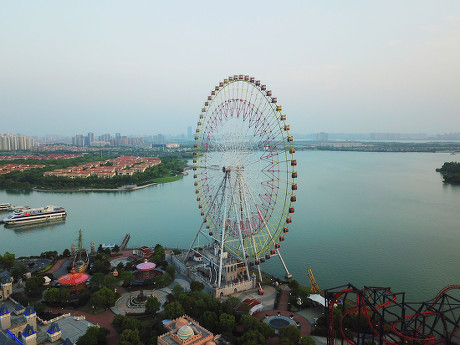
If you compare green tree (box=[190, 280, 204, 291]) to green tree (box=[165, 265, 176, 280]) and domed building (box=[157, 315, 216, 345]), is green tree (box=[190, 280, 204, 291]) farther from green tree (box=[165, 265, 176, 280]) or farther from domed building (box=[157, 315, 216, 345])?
domed building (box=[157, 315, 216, 345])

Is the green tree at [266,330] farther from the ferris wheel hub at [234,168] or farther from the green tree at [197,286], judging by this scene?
the ferris wheel hub at [234,168]

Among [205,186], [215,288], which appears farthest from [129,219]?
[215,288]

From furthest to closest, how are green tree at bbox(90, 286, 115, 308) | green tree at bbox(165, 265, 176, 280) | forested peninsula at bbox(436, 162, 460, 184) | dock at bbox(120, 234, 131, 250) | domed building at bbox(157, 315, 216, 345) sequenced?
forested peninsula at bbox(436, 162, 460, 184)
dock at bbox(120, 234, 131, 250)
green tree at bbox(165, 265, 176, 280)
green tree at bbox(90, 286, 115, 308)
domed building at bbox(157, 315, 216, 345)

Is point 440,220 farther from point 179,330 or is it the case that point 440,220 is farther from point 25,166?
point 25,166

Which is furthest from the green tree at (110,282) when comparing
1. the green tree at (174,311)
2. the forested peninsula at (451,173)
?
the forested peninsula at (451,173)

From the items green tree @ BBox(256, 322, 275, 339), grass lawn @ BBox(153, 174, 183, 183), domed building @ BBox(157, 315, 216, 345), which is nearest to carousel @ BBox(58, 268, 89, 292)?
domed building @ BBox(157, 315, 216, 345)

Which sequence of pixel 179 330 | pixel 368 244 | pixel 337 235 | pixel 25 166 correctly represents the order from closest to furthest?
pixel 179 330, pixel 368 244, pixel 337 235, pixel 25 166
